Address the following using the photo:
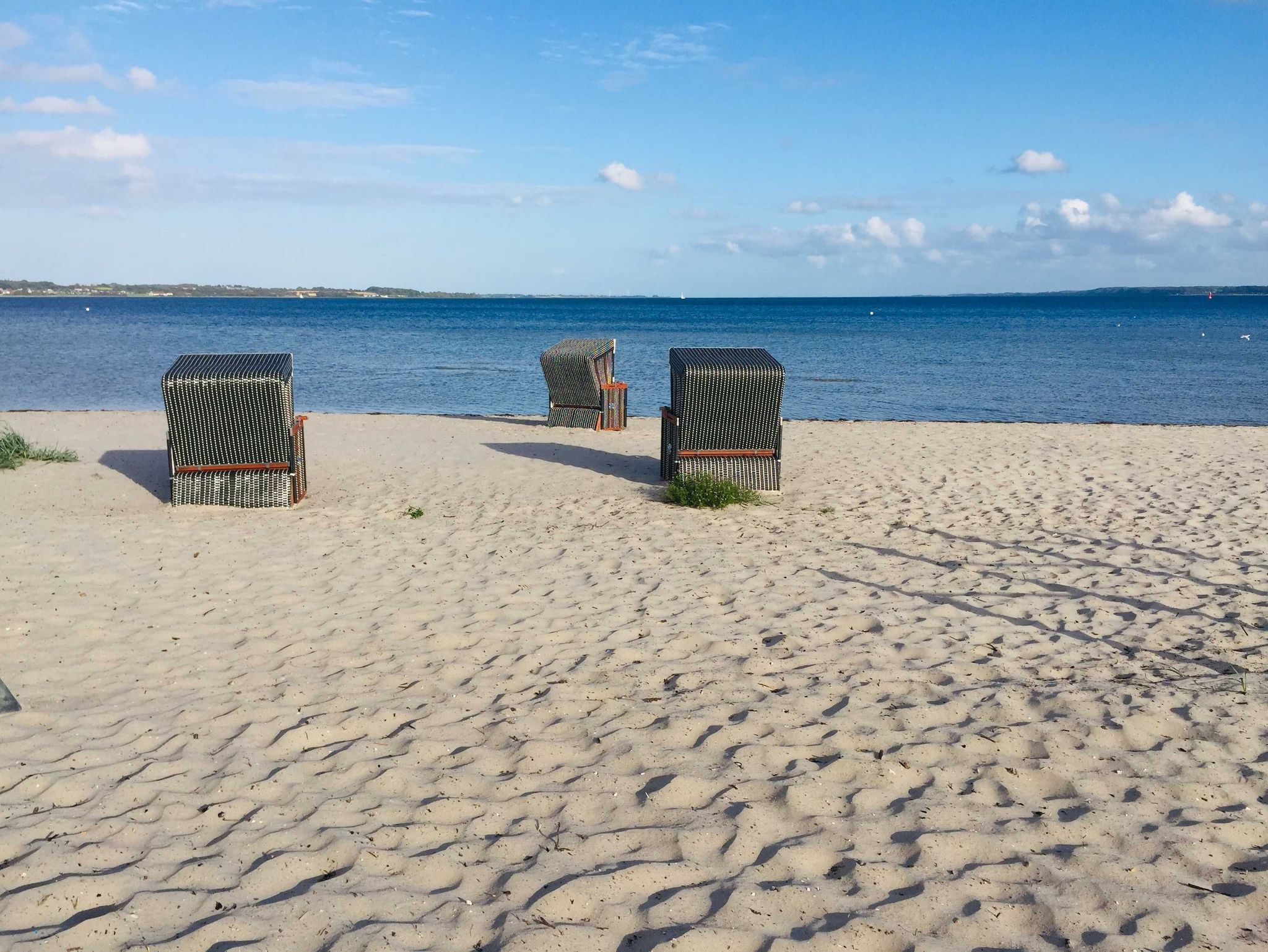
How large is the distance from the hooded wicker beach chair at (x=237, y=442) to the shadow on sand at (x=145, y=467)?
623mm

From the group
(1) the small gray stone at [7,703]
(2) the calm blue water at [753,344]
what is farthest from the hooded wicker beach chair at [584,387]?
(1) the small gray stone at [7,703]

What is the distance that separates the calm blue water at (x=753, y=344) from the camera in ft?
81.9

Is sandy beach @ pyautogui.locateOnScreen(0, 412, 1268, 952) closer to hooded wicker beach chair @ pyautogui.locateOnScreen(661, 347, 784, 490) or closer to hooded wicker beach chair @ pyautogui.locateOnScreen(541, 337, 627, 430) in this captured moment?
hooded wicker beach chair @ pyautogui.locateOnScreen(661, 347, 784, 490)

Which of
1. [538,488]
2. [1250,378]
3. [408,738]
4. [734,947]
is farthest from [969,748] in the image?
[1250,378]

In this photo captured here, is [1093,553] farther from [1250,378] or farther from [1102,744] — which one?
[1250,378]

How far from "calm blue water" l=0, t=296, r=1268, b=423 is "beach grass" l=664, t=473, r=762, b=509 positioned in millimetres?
12051

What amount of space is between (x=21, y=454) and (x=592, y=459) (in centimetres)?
681

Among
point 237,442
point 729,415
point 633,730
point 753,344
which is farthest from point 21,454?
point 753,344

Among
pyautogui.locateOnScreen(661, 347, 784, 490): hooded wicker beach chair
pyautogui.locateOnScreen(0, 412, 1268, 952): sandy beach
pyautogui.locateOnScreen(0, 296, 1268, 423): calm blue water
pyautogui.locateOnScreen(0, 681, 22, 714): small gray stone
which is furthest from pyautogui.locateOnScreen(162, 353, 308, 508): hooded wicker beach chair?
pyautogui.locateOnScreen(0, 296, 1268, 423): calm blue water

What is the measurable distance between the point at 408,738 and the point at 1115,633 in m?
4.25

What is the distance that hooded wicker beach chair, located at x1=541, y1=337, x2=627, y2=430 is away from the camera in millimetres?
15984

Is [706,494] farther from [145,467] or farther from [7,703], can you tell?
[145,467]

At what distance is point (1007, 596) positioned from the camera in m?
7.06

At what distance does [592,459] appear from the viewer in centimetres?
1354
